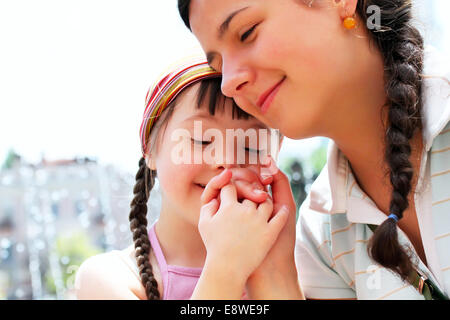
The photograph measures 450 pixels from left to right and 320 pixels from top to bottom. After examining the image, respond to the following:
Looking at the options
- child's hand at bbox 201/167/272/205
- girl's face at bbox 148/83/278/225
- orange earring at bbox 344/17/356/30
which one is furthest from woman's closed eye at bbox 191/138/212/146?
orange earring at bbox 344/17/356/30

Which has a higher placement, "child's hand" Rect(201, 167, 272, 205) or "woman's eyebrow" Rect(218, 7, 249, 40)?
"woman's eyebrow" Rect(218, 7, 249, 40)

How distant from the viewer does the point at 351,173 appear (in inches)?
51.9

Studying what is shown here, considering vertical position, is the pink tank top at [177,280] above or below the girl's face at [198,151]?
below

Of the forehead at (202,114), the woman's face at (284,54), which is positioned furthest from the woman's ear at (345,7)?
the forehead at (202,114)

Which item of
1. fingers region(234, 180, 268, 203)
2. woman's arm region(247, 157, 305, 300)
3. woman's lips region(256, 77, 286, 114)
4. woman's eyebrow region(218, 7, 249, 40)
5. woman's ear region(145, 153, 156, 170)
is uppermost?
woman's eyebrow region(218, 7, 249, 40)

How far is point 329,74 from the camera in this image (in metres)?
1.08

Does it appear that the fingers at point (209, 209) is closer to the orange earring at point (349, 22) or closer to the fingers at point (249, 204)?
the fingers at point (249, 204)

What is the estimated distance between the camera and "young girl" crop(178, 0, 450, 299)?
104cm

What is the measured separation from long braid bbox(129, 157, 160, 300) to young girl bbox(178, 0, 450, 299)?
32 centimetres

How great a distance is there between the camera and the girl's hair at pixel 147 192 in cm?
126

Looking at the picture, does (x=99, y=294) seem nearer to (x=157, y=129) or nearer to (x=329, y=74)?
(x=157, y=129)

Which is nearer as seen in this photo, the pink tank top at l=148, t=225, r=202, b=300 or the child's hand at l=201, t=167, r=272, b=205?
the child's hand at l=201, t=167, r=272, b=205

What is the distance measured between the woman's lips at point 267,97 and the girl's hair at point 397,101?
255 millimetres

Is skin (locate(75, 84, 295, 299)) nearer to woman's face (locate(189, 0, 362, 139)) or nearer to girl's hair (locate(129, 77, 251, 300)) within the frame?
girl's hair (locate(129, 77, 251, 300))
